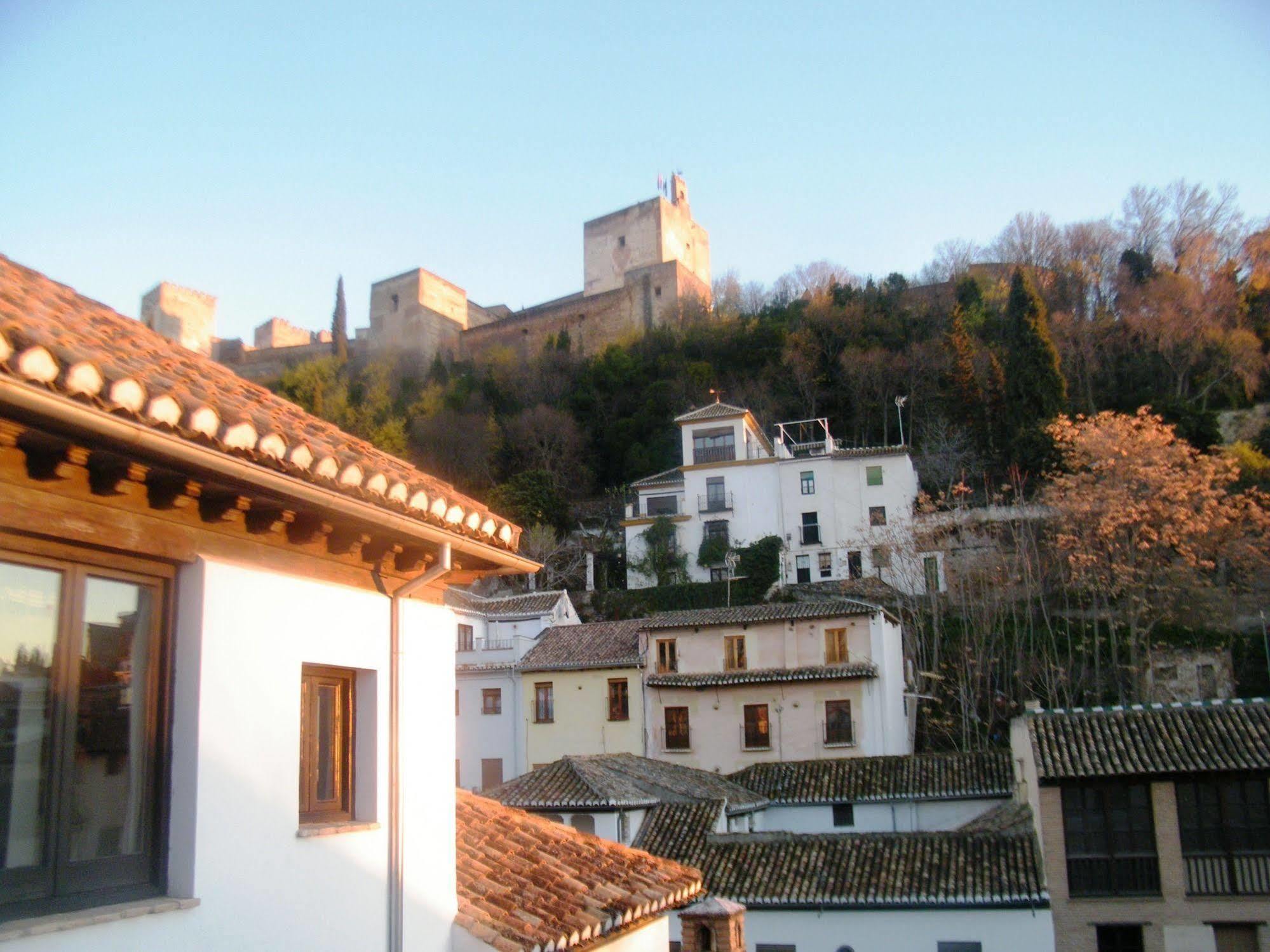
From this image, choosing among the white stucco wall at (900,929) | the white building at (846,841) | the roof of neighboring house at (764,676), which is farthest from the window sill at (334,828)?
the roof of neighboring house at (764,676)

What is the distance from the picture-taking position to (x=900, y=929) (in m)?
19.7

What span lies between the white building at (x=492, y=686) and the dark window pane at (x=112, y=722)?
28830mm

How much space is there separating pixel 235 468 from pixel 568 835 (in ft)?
18.3

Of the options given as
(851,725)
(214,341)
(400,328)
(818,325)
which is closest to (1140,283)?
(818,325)

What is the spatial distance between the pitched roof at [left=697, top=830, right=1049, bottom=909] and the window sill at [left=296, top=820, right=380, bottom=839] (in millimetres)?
16550

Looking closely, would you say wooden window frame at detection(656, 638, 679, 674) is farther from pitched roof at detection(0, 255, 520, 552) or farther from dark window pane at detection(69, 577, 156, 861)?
dark window pane at detection(69, 577, 156, 861)

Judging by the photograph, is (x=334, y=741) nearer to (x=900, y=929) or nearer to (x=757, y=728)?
(x=900, y=929)

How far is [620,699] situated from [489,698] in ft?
16.0

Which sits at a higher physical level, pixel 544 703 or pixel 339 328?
pixel 339 328

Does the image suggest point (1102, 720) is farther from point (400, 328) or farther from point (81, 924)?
point (400, 328)

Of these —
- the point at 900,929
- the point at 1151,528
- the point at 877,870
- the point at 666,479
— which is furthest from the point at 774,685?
the point at 666,479

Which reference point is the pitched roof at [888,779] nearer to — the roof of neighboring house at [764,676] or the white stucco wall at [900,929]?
the roof of neighboring house at [764,676]

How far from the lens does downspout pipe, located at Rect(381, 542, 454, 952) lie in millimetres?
5477

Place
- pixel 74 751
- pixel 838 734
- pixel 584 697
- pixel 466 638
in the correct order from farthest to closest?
1. pixel 466 638
2. pixel 584 697
3. pixel 838 734
4. pixel 74 751
